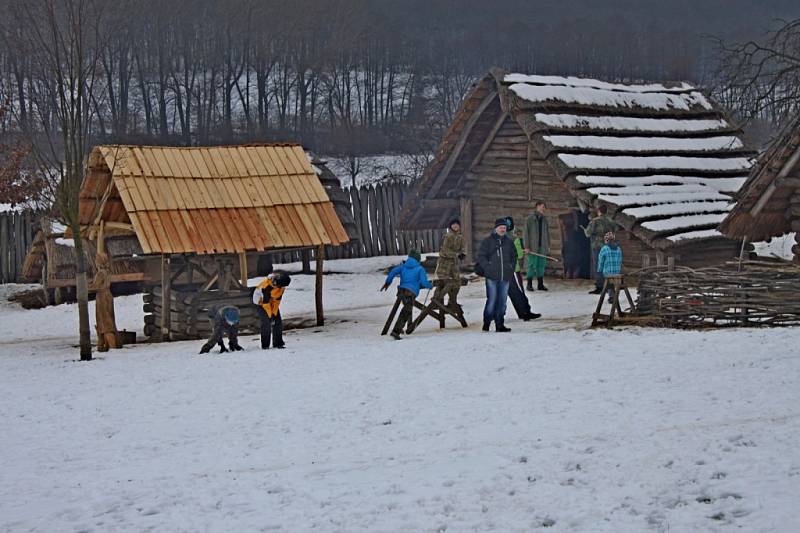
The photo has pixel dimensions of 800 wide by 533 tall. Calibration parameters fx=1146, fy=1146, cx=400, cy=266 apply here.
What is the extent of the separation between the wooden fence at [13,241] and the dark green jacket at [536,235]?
1259 cm

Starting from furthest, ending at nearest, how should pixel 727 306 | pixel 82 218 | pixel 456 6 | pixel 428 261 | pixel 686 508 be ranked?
pixel 456 6, pixel 428 261, pixel 82 218, pixel 727 306, pixel 686 508

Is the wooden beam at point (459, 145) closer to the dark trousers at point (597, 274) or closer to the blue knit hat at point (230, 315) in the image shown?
the dark trousers at point (597, 274)

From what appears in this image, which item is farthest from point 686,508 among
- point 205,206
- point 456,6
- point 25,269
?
point 456,6

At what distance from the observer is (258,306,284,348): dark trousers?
53.1 feet

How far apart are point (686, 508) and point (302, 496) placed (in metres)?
2.90

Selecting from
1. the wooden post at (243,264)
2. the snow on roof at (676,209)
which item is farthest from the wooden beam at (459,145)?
the wooden post at (243,264)

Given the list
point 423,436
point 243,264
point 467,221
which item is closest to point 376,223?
point 467,221

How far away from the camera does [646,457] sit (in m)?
9.16

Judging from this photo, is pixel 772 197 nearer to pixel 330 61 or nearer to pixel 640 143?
pixel 640 143

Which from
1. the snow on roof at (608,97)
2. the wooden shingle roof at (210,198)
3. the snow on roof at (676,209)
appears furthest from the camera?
the snow on roof at (608,97)

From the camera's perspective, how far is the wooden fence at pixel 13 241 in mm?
27484

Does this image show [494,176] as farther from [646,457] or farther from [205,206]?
[646,457]

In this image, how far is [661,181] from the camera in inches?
915

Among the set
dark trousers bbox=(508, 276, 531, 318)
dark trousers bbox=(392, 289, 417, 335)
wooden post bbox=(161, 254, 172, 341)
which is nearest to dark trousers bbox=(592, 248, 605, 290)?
dark trousers bbox=(508, 276, 531, 318)
